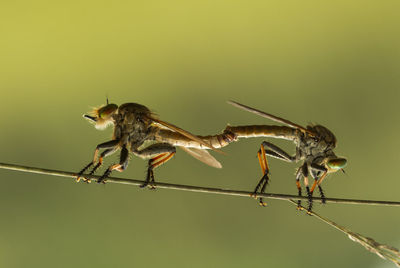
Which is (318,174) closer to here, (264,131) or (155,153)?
(264,131)

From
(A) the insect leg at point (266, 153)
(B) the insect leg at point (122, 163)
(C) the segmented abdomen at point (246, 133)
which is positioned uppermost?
(C) the segmented abdomen at point (246, 133)

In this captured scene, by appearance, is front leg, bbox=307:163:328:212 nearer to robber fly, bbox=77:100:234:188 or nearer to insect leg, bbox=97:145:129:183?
robber fly, bbox=77:100:234:188

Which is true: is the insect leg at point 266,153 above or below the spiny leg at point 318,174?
above

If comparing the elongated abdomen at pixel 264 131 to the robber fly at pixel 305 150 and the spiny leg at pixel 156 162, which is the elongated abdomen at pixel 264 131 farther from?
the spiny leg at pixel 156 162

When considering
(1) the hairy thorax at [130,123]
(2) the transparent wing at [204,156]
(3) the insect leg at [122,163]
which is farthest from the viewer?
(2) the transparent wing at [204,156]

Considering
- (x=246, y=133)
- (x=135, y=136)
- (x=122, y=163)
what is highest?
(x=246, y=133)

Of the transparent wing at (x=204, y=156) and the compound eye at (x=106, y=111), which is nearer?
the compound eye at (x=106, y=111)

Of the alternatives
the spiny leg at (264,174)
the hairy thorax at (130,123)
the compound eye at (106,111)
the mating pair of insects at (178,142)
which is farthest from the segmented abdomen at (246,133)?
the compound eye at (106,111)

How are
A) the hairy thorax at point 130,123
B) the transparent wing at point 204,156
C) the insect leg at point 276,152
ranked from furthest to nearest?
the transparent wing at point 204,156
the insect leg at point 276,152
the hairy thorax at point 130,123

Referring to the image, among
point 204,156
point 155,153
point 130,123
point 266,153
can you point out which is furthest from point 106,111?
point 266,153
